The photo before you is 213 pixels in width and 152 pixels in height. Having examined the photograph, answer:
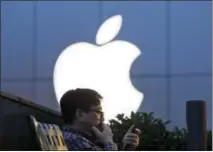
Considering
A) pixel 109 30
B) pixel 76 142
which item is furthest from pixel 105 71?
pixel 76 142

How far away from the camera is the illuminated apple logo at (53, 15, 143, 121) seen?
5.97 metres

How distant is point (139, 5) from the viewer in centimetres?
668

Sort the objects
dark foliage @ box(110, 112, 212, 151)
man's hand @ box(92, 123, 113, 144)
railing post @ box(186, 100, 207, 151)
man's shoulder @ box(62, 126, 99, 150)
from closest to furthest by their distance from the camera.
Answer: railing post @ box(186, 100, 207, 151) → man's shoulder @ box(62, 126, 99, 150) → man's hand @ box(92, 123, 113, 144) → dark foliage @ box(110, 112, 212, 151)

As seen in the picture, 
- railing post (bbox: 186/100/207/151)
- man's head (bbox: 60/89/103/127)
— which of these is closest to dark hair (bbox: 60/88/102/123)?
man's head (bbox: 60/89/103/127)

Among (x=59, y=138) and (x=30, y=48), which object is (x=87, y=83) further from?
(x=59, y=138)

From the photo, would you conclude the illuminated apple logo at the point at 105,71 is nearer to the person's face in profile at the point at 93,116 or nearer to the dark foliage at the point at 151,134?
the dark foliage at the point at 151,134

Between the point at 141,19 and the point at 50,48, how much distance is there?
123 cm

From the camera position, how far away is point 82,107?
2.37 m

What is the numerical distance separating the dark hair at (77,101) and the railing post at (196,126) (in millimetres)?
468

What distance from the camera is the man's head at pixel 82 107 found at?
2.36 meters

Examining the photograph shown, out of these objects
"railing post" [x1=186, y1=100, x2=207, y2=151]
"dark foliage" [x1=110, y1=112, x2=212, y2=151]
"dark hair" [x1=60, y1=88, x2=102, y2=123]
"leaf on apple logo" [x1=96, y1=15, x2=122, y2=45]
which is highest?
"leaf on apple logo" [x1=96, y1=15, x2=122, y2=45]

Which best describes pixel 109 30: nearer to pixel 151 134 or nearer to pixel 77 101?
pixel 151 134

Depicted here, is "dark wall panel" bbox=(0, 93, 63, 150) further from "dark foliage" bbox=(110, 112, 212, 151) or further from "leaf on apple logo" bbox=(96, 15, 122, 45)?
"leaf on apple logo" bbox=(96, 15, 122, 45)

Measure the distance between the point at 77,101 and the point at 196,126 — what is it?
0.57m
